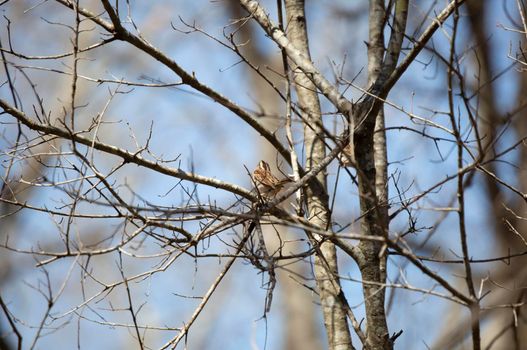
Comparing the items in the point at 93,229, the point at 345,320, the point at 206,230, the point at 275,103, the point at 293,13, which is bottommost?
the point at 345,320

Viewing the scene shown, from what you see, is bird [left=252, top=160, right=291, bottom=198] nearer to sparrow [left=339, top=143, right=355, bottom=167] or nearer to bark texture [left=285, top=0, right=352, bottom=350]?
bark texture [left=285, top=0, right=352, bottom=350]

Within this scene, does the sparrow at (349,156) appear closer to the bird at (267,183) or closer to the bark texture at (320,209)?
the bark texture at (320,209)

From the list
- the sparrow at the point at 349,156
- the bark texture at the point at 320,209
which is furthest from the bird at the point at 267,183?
the sparrow at the point at 349,156

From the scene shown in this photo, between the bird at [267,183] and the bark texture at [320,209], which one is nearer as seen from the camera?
the bark texture at [320,209]

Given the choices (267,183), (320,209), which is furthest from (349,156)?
(267,183)

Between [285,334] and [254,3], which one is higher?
[285,334]

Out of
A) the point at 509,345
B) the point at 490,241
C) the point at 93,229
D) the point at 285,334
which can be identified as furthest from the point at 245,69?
the point at 509,345

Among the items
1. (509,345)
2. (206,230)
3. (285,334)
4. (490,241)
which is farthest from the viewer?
(285,334)

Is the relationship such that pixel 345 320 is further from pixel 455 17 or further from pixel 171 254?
pixel 455 17

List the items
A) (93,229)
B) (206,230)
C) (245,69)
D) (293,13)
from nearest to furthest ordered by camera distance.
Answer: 1. (206,230)
2. (293,13)
3. (93,229)
4. (245,69)

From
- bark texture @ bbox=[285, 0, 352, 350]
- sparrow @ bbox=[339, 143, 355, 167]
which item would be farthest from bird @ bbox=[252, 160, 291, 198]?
sparrow @ bbox=[339, 143, 355, 167]

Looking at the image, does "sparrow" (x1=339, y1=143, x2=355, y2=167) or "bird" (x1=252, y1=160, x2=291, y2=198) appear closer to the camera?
"sparrow" (x1=339, y1=143, x2=355, y2=167)

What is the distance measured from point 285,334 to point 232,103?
6999mm

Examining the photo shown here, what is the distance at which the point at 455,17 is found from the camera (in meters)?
2.32
